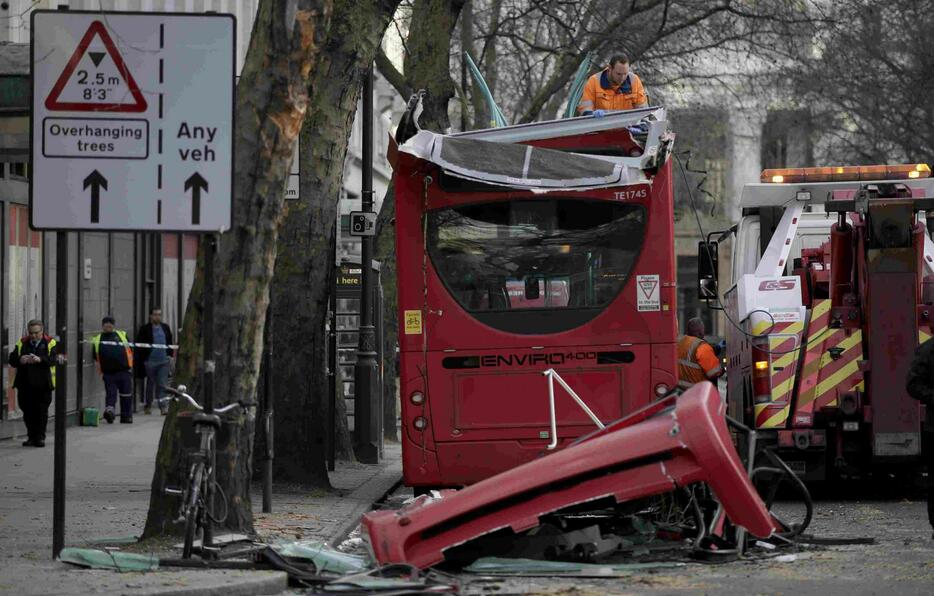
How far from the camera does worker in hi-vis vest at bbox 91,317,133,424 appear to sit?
25.8m

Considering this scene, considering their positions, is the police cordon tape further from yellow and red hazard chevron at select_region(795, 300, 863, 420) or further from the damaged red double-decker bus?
yellow and red hazard chevron at select_region(795, 300, 863, 420)

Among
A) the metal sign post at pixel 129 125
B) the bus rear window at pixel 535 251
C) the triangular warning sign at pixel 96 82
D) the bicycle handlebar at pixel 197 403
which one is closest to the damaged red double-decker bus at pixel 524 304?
the bus rear window at pixel 535 251

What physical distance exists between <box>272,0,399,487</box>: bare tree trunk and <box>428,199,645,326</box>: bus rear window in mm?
2378

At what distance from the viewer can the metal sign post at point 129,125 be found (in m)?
10.2

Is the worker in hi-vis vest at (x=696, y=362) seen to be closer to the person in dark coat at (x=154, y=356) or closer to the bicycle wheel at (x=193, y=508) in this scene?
the bicycle wheel at (x=193, y=508)

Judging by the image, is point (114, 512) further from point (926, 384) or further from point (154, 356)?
point (154, 356)

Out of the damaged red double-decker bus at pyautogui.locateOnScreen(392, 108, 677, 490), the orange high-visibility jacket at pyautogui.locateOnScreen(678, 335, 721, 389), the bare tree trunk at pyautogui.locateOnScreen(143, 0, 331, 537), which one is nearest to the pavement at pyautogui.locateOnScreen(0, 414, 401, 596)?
the bare tree trunk at pyautogui.locateOnScreen(143, 0, 331, 537)

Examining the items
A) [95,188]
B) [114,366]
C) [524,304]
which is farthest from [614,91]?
[114,366]

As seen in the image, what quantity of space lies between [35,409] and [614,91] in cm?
972

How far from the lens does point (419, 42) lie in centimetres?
2305

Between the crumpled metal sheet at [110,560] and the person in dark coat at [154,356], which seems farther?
the person in dark coat at [154,356]

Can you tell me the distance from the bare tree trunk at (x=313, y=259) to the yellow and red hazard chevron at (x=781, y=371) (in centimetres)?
399

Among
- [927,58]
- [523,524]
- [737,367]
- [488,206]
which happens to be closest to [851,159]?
[927,58]

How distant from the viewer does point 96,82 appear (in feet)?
33.7
